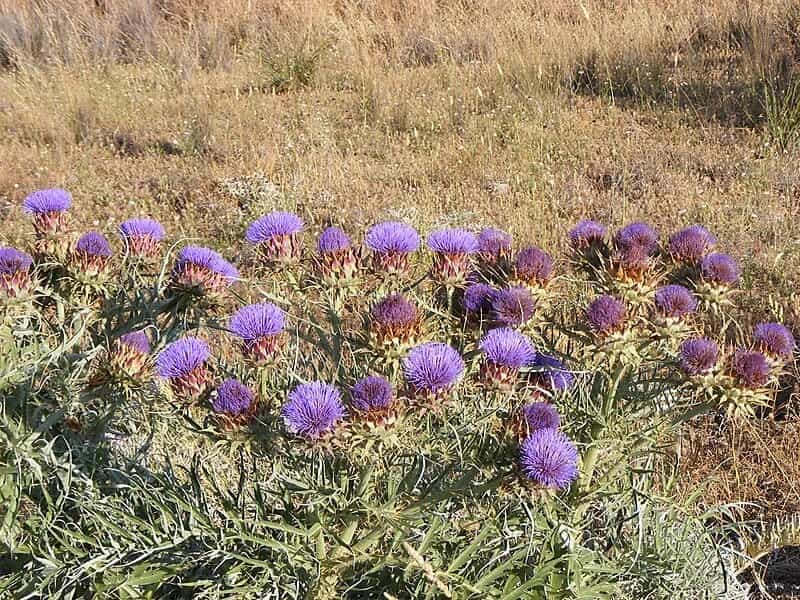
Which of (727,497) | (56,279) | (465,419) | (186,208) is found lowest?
(727,497)

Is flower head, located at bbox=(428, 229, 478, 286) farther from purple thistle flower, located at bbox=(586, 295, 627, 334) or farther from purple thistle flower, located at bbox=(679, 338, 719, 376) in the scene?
purple thistle flower, located at bbox=(679, 338, 719, 376)

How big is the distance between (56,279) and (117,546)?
2.52 feet

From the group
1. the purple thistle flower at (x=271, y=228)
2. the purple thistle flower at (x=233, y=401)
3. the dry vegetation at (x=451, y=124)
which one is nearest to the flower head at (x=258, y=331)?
the purple thistle flower at (x=233, y=401)

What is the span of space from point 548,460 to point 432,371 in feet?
0.85

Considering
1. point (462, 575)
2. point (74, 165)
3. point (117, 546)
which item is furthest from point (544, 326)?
point (74, 165)

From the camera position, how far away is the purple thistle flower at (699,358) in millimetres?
1779

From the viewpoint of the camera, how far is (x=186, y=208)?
560cm

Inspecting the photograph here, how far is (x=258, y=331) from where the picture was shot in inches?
69.7

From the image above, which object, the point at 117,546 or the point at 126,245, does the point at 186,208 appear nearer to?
the point at 126,245

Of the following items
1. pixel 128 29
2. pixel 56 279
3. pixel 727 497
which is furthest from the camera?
pixel 128 29

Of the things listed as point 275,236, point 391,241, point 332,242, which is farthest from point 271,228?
point 391,241

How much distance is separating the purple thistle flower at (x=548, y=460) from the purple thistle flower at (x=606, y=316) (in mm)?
316

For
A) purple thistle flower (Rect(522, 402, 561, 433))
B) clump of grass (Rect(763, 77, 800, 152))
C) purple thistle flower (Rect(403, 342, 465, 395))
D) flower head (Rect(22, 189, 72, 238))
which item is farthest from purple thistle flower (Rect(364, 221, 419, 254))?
clump of grass (Rect(763, 77, 800, 152))

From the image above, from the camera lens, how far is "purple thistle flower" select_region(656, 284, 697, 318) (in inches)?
73.3
